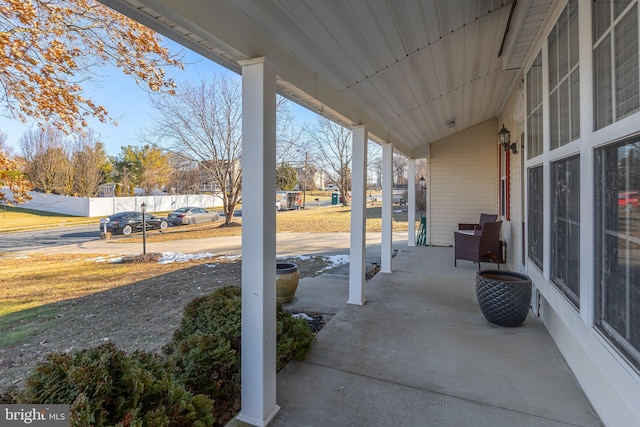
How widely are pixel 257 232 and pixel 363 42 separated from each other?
1.60m

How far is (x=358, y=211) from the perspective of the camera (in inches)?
166

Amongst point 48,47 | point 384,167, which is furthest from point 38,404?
point 384,167

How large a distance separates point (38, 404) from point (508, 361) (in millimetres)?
3082

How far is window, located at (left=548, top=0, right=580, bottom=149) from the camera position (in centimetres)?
226

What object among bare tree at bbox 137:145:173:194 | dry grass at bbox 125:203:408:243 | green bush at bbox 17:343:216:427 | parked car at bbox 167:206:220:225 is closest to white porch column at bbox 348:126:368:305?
green bush at bbox 17:343:216:427

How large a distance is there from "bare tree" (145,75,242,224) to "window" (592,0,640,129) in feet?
47.5

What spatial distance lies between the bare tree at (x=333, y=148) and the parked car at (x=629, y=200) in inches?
920

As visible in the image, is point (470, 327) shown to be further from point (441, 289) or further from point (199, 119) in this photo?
point (199, 119)

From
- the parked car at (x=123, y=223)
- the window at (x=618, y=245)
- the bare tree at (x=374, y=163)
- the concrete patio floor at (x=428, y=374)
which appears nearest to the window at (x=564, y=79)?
the window at (x=618, y=245)

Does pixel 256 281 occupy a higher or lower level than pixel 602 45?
lower

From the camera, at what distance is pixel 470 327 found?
3527 millimetres

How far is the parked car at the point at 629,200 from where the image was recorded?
145 cm

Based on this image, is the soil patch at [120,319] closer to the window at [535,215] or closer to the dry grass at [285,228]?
the window at [535,215]

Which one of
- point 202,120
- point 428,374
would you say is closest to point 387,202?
point 428,374
